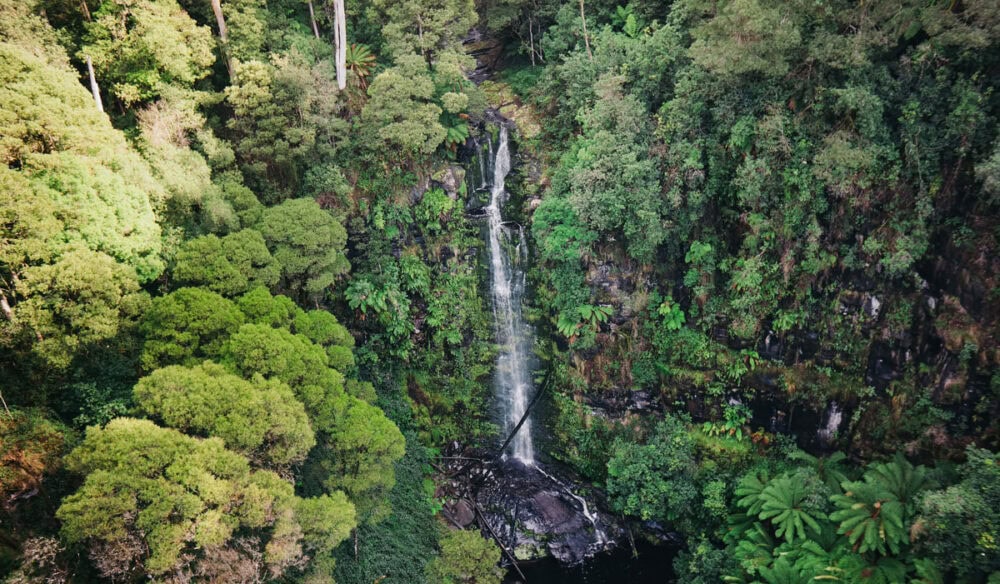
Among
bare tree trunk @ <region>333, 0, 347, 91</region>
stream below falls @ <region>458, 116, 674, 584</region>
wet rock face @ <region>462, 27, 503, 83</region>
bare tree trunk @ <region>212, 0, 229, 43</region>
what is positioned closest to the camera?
bare tree trunk @ <region>212, 0, 229, 43</region>

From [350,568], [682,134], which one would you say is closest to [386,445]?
[350,568]

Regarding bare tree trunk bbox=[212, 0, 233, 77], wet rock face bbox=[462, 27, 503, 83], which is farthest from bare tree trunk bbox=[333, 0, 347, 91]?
wet rock face bbox=[462, 27, 503, 83]

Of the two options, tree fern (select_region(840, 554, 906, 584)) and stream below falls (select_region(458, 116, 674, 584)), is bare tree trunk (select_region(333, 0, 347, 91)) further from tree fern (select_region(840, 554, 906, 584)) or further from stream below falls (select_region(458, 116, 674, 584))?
tree fern (select_region(840, 554, 906, 584))

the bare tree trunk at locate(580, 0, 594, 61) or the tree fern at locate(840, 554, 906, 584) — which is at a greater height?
the bare tree trunk at locate(580, 0, 594, 61)

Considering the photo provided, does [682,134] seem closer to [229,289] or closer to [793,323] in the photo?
[793,323]

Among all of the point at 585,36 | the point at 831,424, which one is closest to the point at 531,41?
the point at 585,36

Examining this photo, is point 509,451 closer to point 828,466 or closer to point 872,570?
point 828,466

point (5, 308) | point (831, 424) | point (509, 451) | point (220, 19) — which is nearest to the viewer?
point (5, 308)
